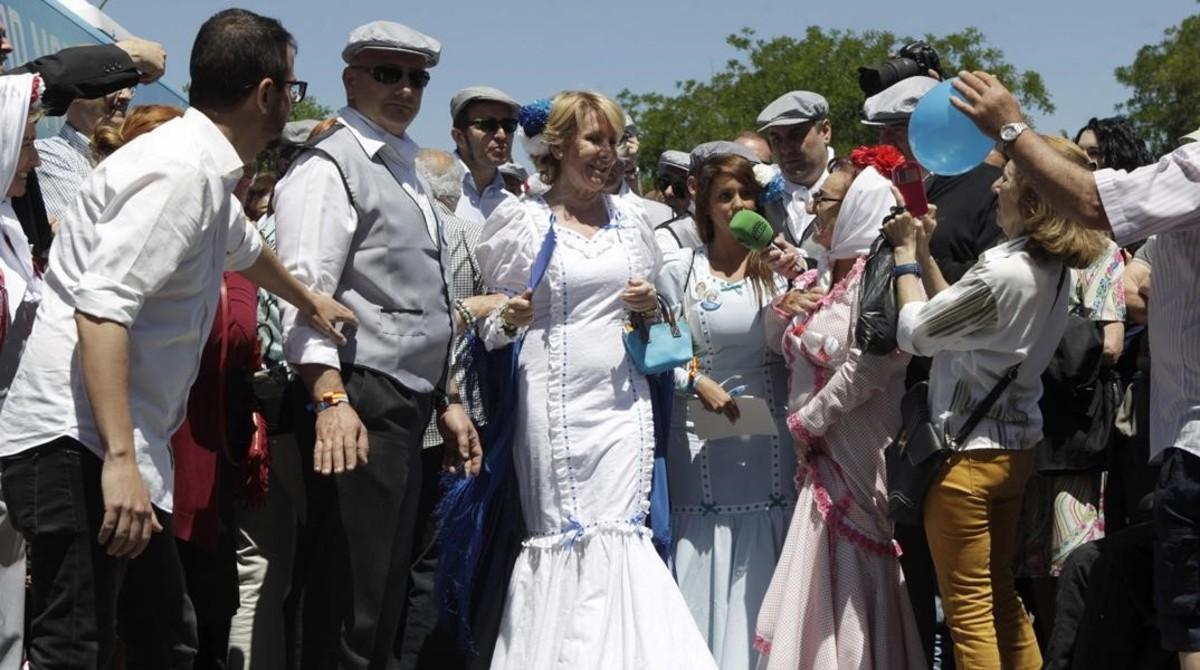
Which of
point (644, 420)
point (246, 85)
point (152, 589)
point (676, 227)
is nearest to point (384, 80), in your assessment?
point (246, 85)

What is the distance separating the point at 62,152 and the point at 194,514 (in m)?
2.11

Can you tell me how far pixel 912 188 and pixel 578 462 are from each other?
A: 1.46 m

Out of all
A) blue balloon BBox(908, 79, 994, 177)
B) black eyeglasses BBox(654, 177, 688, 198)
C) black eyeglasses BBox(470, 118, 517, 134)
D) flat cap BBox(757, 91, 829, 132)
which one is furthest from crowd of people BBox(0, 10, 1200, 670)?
black eyeglasses BBox(654, 177, 688, 198)

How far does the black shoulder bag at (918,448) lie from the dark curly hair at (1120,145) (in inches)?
81.0

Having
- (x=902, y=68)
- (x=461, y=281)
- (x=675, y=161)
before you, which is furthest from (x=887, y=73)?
(x=675, y=161)

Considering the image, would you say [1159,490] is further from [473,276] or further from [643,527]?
[473,276]

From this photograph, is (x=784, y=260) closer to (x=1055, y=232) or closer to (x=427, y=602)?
(x=1055, y=232)

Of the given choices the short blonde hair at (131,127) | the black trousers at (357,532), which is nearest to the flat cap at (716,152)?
the black trousers at (357,532)

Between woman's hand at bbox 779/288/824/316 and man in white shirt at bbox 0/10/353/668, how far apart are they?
2369 mm

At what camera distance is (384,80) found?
490cm

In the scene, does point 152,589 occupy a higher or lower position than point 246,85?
lower

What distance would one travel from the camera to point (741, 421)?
561 cm

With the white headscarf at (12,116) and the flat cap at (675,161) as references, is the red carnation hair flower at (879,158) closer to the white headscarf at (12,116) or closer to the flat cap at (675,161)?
the white headscarf at (12,116)

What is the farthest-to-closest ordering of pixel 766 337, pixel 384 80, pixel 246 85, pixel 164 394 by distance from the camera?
1. pixel 766 337
2. pixel 384 80
3. pixel 246 85
4. pixel 164 394
